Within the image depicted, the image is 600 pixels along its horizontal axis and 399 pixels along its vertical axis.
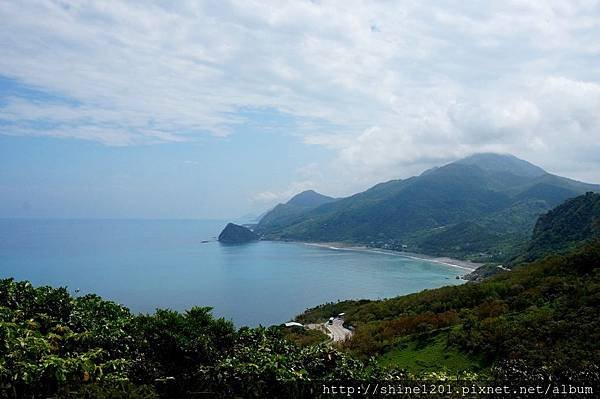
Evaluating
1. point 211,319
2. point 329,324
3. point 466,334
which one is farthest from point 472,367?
point 329,324

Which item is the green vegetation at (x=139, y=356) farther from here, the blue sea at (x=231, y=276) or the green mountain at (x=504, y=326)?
the blue sea at (x=231, y=276)

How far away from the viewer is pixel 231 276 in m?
85.0

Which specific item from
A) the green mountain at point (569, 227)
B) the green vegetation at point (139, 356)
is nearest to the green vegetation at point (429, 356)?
the green vegetation at point (139, 356)

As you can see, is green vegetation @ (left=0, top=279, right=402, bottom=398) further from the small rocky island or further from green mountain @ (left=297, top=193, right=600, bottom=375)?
the small rocky island

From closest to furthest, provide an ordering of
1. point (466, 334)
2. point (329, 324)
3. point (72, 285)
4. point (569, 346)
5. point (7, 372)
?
point (7, 372), point (569, 346), point (466, 334), point (329, 324), point (72, 285)

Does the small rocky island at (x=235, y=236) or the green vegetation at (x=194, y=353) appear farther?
the small rocky island at (x=235, y=236)

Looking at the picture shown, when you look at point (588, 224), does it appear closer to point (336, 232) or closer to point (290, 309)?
point (290, 309)

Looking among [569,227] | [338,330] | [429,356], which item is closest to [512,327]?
[429,356]

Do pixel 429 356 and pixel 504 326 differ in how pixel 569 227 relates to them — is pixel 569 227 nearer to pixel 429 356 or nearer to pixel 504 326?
pixel 504 326

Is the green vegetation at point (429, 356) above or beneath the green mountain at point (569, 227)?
beneath

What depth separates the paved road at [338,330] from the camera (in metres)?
27.2

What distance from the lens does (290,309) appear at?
57.9 meters

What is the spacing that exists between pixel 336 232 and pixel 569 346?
160 metres

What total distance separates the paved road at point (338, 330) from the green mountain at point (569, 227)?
35578 millimetres
